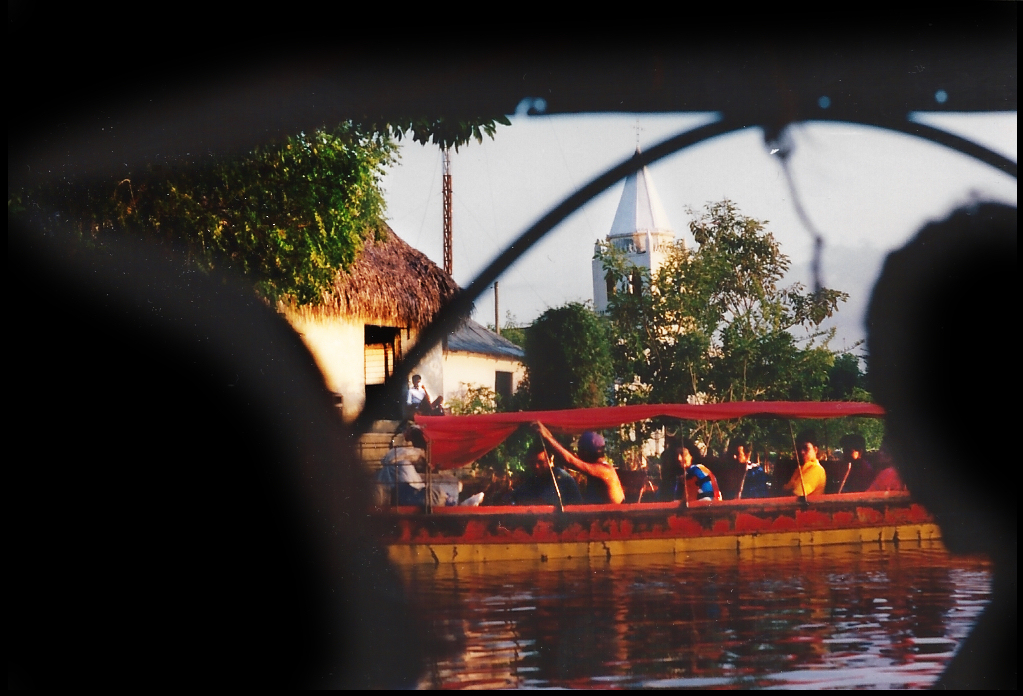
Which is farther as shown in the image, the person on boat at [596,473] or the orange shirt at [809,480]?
the orange shirt at [809,480]

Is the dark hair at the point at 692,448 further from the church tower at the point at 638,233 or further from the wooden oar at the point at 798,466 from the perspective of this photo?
the church tower at the point at 638,233

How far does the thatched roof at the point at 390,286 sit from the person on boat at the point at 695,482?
9.09 feet

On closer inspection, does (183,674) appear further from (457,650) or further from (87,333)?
(457,650)

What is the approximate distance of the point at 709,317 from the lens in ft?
8.02

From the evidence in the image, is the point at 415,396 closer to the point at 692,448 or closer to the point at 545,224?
the point at 545,224

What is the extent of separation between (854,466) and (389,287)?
391 centimetres

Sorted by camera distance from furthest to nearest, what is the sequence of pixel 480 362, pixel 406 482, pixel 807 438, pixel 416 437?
pixel 807 438
pixel 406 482
pixel 416 437
pixel 480 362

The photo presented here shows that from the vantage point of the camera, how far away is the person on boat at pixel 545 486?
15.8ft

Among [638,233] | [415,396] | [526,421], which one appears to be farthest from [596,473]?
[638,233]

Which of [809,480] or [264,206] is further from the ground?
[264,206]

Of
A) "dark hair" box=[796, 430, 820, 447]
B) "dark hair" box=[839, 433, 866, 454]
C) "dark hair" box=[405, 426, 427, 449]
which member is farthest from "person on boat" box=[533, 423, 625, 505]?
"dark hair" box=[839, 433, 866, 454]

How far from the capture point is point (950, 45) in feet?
3.85

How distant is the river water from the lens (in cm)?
265

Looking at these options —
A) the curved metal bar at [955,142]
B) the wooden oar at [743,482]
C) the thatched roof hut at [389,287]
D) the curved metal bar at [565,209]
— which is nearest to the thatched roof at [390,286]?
the thatched roof hut at [389,287]
